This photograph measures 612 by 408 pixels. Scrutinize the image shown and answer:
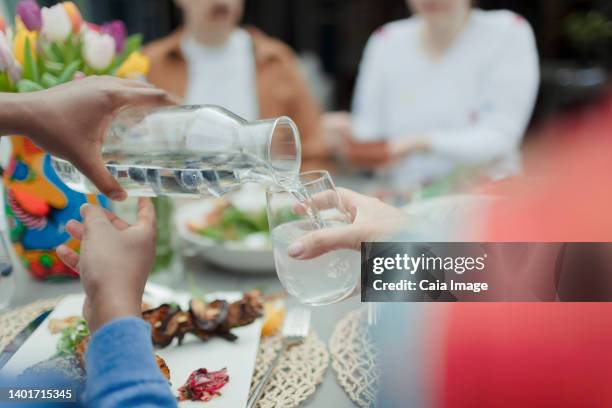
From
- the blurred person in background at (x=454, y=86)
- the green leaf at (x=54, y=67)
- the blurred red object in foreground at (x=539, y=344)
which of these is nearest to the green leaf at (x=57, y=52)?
the green leaf at (x=54, y=67)

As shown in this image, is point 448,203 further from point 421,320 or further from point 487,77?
point 487,77

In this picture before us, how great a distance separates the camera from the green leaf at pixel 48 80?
696mm

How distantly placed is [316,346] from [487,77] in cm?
121

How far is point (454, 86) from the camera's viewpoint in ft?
5.55

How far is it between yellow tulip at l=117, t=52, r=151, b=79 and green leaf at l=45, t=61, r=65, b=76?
0.28 ft

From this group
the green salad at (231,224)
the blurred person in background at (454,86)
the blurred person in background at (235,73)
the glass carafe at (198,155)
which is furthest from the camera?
the blurred person in background at (235,73)

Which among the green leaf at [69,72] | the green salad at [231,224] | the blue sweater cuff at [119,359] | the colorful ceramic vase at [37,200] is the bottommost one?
the green salad at [231,224]

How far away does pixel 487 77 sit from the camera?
1.67 metres

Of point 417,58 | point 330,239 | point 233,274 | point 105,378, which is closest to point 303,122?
point 417,58

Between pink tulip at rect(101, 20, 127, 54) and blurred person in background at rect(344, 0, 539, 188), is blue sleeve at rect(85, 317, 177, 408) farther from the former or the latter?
blurred person in background at rect(344, 0, 539, 188)

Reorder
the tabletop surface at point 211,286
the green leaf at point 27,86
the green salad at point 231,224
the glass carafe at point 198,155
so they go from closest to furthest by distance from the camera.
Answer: the glass carafe at point 198,155
the green leaf at point 27,86
the tabletop surface at point 211,286
the green salad at point 231,224

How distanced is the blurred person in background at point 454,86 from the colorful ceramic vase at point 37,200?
86cm

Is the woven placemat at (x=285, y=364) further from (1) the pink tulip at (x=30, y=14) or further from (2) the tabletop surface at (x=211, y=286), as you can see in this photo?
(1) the pink tulip at (x=30, y=14)

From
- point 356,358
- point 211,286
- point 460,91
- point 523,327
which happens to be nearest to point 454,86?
point 460,91
